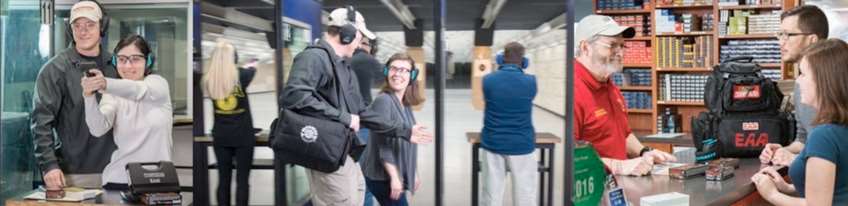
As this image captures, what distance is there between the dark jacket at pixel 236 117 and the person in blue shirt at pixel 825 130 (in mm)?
1900

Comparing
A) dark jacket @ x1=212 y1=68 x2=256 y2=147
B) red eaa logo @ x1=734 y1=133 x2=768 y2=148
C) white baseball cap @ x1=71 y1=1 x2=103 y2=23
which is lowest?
red eaa logo @ x1=734 y1=133 x2=768 y2=148

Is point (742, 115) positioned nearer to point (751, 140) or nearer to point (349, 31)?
point (751, 140)

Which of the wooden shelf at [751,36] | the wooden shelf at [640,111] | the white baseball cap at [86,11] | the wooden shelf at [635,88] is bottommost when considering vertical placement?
the wooden shelf at [640,111]

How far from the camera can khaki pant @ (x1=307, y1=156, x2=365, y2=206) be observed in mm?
2578

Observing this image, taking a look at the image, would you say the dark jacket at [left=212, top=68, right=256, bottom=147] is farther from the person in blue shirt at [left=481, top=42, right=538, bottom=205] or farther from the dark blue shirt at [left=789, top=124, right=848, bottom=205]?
the dark blue shirt at [left=789, top=124, right=848, bottom=205]

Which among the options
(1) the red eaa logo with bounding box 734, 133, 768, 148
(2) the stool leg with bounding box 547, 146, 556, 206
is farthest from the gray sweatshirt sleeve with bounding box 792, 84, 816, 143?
(2) the stool leg with bounding box 547, 146, 556, 206

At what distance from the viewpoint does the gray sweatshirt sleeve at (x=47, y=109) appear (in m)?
3.02

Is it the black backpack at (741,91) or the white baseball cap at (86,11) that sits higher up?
the white baseball cap at (86,11)

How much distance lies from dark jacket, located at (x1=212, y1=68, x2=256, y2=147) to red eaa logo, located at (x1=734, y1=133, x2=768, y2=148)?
223 centimetres

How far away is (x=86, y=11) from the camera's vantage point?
299 cm

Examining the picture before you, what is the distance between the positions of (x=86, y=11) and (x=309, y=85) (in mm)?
1115

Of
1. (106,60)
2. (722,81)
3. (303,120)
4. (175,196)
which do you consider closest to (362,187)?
(303,120)

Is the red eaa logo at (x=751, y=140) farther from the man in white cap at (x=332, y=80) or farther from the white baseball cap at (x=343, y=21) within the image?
the white baseball cap at (x=343, y=21)

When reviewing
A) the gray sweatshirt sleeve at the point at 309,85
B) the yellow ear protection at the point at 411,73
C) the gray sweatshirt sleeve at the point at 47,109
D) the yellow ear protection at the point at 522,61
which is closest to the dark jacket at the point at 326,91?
the gray sweatshirt sleeve at the point at 309,85
